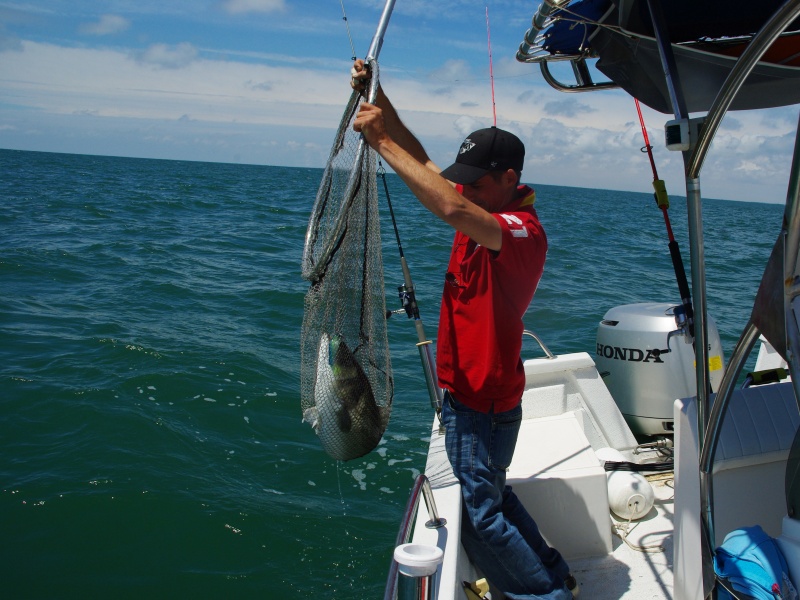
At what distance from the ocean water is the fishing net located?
219 cm

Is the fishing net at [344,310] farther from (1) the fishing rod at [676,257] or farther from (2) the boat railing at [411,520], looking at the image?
(1) the fishing rod at [676,257]

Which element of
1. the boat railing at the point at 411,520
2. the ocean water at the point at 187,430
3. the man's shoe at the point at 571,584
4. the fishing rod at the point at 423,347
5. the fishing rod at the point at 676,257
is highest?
the fishing rod at the point at 676,257

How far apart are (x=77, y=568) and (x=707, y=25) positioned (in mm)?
4646

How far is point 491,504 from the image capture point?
2566 mm

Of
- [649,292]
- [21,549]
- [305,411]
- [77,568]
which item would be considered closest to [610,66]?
[305,411]

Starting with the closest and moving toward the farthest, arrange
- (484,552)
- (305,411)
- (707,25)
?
1. (707,25)
2. (484,552)
3. (305,411)

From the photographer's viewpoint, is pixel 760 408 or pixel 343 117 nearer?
pixel 760 408

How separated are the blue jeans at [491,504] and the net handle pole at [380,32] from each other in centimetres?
130

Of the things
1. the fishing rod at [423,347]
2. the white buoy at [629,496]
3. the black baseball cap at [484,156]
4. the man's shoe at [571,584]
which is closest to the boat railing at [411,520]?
the fishing rod at [423,347]

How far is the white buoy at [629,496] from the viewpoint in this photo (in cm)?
344

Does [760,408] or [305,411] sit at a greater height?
[760,408]

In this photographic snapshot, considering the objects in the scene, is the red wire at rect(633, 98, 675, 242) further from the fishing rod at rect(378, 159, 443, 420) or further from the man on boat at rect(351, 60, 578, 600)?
the fishing rod at rect(378, 159, 443, 420)

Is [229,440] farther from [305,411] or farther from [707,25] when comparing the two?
[707,25]

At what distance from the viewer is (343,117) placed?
2.65 meters
